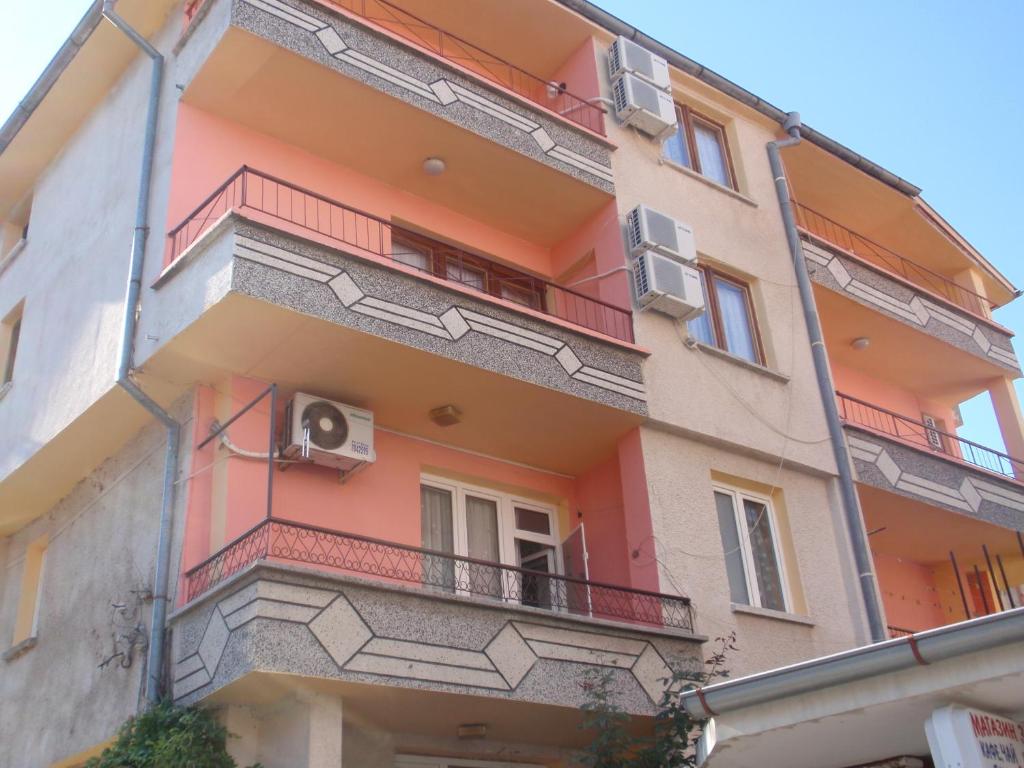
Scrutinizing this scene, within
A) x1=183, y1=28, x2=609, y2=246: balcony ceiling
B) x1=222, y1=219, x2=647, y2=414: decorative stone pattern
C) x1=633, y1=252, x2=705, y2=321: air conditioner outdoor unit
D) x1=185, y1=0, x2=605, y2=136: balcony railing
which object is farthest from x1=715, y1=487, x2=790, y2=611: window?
x1=185, y1=0, x2=605, y2=136: balcony railing

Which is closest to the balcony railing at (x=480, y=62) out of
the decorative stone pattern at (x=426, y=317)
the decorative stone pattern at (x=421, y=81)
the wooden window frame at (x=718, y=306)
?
the decorative stone pattern at (x=421, y=81)

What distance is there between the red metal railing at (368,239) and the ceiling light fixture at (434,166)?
0.81 meters

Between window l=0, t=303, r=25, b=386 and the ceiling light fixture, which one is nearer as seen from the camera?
the ceiling light fixture

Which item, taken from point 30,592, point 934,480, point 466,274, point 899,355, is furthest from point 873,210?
point 30,592

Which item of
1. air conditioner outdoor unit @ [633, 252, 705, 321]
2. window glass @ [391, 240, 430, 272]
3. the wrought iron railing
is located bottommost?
the wrought iron railing

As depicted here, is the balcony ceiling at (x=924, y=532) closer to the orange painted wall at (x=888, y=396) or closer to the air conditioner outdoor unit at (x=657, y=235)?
the orange painted wall at (x=888, y=396)

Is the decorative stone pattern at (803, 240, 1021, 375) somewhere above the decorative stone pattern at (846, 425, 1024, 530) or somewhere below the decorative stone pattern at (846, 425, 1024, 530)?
above

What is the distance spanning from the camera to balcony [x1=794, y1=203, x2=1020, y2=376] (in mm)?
18109

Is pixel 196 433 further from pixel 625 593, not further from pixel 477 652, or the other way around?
pixel 625 593

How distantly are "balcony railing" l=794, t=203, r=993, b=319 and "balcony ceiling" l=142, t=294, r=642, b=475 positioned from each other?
7991 millimetres

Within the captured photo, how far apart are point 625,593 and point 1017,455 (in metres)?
10.4

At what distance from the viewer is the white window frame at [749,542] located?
46.6 ft

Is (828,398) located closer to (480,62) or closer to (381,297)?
(480,62)

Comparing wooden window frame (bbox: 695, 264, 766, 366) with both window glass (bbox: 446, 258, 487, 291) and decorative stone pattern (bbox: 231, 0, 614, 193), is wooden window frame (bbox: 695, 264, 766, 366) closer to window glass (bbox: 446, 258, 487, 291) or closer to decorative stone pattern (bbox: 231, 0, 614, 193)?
decorative stone pattern (bbox: 231, 0, 614, 193)
